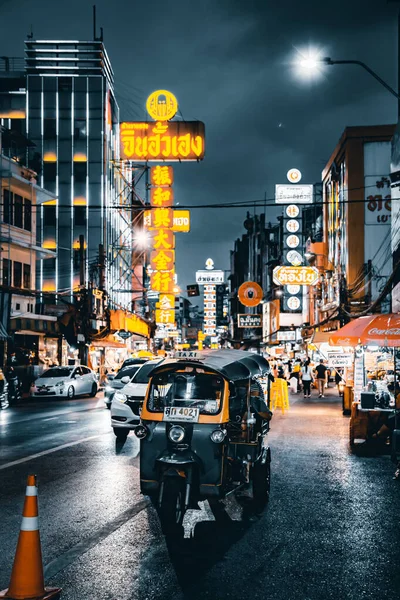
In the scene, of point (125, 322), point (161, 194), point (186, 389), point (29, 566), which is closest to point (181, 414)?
point (186, 389)

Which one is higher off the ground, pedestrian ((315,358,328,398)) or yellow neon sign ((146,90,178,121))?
yellow neon sign ((146,90,178,121))

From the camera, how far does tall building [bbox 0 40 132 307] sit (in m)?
57.7

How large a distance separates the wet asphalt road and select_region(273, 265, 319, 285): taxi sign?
3167 cm

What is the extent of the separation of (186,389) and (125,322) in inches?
1663

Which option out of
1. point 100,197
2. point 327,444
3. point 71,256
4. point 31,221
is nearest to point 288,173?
point 100,197

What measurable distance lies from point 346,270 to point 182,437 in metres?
33.3

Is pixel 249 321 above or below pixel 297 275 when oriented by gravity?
Result: below

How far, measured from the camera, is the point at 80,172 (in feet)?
192

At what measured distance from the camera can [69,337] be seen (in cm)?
4053

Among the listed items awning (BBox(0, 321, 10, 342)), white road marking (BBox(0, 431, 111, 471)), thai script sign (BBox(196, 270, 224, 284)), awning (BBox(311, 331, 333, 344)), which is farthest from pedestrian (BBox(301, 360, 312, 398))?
thai script sign (BBox(196, 270, 224, 284))

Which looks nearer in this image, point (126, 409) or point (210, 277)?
point (126, 409)

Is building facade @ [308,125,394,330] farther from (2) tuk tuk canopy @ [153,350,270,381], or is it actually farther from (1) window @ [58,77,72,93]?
(1) window @ [58,77,72,93]

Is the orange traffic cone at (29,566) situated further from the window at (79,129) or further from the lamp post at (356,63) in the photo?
the window at (79,129)

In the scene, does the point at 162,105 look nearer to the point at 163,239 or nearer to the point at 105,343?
the point at 163,239
